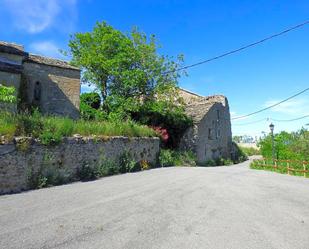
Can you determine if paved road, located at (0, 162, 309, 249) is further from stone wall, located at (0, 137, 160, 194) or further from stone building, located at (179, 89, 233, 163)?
stone building, located at (179, 89, 233, 163)

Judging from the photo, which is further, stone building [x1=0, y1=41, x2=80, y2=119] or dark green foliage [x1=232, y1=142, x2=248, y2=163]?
dark green foliage [x1=232, y1=142, x2=248, y2=163]

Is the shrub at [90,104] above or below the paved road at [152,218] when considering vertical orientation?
above

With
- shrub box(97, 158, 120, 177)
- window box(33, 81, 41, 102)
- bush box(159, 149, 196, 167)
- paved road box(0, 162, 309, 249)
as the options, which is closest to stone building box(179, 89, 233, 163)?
bush box(159, 149, 196, 167)

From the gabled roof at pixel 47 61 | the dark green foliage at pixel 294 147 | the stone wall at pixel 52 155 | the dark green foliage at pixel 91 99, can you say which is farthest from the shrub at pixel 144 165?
the dark green foliage at pixel 294 147

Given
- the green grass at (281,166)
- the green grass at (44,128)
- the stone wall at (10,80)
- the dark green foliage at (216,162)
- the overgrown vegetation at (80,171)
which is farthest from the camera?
the dark green foliage at (216,162)

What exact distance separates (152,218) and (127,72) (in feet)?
53.3

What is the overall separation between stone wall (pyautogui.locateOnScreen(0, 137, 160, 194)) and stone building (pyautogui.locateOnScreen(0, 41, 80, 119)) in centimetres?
819

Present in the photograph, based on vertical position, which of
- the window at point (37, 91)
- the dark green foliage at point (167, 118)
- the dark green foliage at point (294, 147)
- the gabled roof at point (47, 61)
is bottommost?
the dark green foliage at point (294, 147)

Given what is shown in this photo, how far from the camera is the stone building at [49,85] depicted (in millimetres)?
20067

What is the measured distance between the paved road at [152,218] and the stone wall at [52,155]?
0.90m

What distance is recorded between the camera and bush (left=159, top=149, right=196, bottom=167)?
1983cm

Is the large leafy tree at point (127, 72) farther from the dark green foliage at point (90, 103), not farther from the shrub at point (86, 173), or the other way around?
the shrub at point (86, 173)

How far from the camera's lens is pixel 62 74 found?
2225 centimetres

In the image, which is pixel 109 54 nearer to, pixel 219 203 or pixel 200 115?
pixel 200 115
